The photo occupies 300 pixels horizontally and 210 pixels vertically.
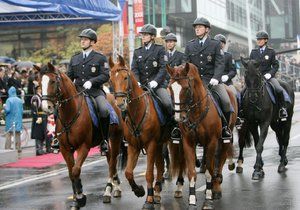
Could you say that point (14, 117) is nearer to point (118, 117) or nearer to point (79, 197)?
point (118, 117)

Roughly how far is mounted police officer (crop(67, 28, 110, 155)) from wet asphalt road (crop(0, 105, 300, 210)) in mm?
1260

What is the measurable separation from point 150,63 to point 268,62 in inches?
161

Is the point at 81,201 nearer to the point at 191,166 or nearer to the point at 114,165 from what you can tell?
the point at 114,165

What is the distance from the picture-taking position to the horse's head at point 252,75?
13.9 metres

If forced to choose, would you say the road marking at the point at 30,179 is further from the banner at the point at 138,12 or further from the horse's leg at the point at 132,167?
the banner at the point at 138,12

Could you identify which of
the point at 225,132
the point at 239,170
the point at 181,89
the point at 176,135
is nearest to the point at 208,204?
the point at 176,135

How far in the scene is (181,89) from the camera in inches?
397

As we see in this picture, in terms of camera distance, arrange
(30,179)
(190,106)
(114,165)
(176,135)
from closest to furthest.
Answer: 1. (190,106)
2. (176,135)
3. (114,165)
4. (30,179)

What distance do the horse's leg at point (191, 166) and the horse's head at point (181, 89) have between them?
2.66 feet

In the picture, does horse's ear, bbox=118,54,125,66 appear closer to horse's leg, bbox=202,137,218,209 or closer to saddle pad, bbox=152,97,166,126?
saddle pad, bbox=152,97,166,126

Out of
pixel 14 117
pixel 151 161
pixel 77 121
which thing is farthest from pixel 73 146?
pixel 14 117

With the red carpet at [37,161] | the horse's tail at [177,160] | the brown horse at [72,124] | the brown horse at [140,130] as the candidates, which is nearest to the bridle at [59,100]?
the brown horse at [72,124]

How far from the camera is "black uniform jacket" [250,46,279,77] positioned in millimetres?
14984

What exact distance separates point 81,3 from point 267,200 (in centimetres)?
1367
